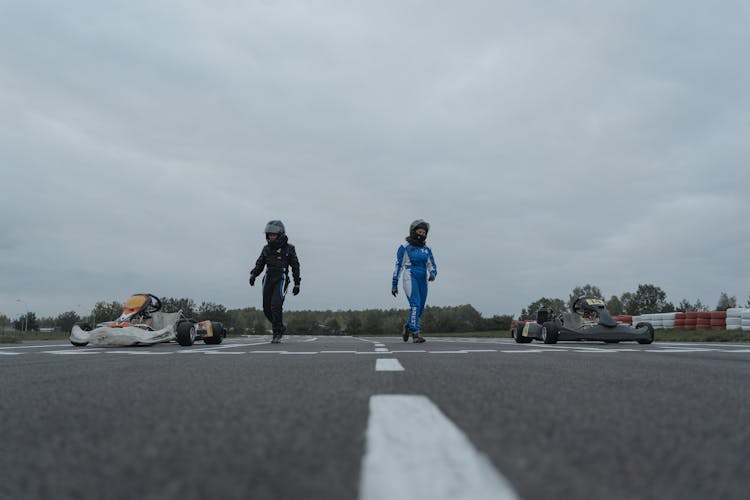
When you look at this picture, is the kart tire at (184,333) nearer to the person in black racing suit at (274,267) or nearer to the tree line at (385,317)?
the person in black racing suit at (274,267)

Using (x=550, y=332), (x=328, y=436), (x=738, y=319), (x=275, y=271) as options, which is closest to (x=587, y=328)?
(x=550, y=332)

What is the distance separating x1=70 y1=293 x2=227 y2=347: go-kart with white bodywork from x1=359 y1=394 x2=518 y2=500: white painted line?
31.3 feet

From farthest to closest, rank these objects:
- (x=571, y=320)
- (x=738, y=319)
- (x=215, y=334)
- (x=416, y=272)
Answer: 1. (x=738, y=319)
2. (x=416, y=272)
3. (x=571, y=320)
4. (x=215, y=334)

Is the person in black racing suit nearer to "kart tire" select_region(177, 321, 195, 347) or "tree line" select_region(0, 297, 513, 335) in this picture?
"kart tire" select_region(177, 321, 195, 347)

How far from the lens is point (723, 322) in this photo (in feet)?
77.4

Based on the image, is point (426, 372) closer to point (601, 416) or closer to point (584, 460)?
point (601, 416)

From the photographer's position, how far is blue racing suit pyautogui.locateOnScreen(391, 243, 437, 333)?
1272 centimetres

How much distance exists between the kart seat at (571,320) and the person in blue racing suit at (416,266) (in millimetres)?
3026

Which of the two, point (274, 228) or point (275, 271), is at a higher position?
point (274, 228)

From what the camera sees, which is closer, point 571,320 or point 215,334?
point 215,334

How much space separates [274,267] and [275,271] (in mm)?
97

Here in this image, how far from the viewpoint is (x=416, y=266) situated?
42.2 feet

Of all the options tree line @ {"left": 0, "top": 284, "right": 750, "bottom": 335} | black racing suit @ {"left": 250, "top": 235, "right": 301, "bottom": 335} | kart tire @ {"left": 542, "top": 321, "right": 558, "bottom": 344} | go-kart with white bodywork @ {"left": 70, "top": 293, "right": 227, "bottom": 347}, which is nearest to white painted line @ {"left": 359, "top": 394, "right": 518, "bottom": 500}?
go-kart with white bodywork @ {"left": 70, "top": 293, "right": 227, "bottom": 347}

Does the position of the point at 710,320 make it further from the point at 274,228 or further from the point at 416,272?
the point at 274,228
